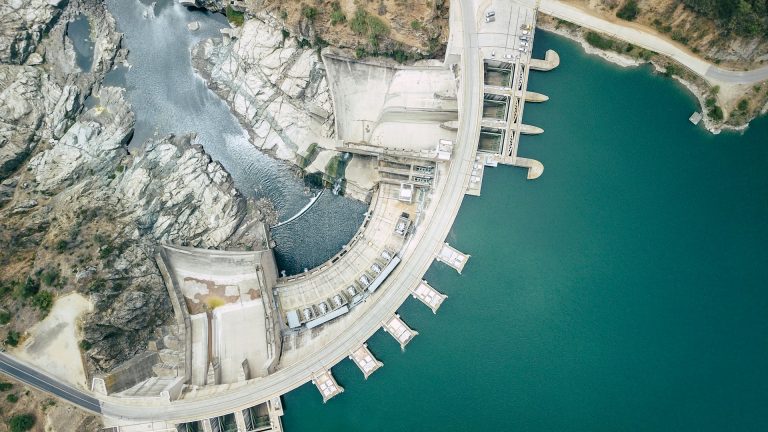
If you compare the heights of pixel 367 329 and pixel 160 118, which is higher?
pixel 160 118

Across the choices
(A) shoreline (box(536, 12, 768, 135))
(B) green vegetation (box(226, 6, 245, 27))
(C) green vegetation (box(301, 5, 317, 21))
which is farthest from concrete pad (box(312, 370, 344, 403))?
(A) shoreline (box(536, 12, 768, 135))

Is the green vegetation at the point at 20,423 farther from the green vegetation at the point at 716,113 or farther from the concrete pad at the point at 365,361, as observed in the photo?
the green vegetation at the point at 716,113

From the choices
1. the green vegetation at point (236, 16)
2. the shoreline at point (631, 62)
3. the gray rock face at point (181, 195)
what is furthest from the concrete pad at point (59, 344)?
the shoreline at point (631, 62)

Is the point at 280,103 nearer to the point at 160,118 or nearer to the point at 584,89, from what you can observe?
the point at 160,118

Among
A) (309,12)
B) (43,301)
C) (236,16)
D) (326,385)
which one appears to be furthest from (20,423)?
(309,12)

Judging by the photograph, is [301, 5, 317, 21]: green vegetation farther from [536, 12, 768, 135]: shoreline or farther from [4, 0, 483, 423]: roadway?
[536, 12, 768, 135]: shoreline

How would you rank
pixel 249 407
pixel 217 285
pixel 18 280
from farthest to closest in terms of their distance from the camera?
pixel 217 285 → pixel 249 407 → pixel 18 280

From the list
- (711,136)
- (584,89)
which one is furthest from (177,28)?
(711,136)

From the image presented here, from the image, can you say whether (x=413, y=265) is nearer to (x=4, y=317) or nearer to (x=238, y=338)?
(x=238, y=338)
